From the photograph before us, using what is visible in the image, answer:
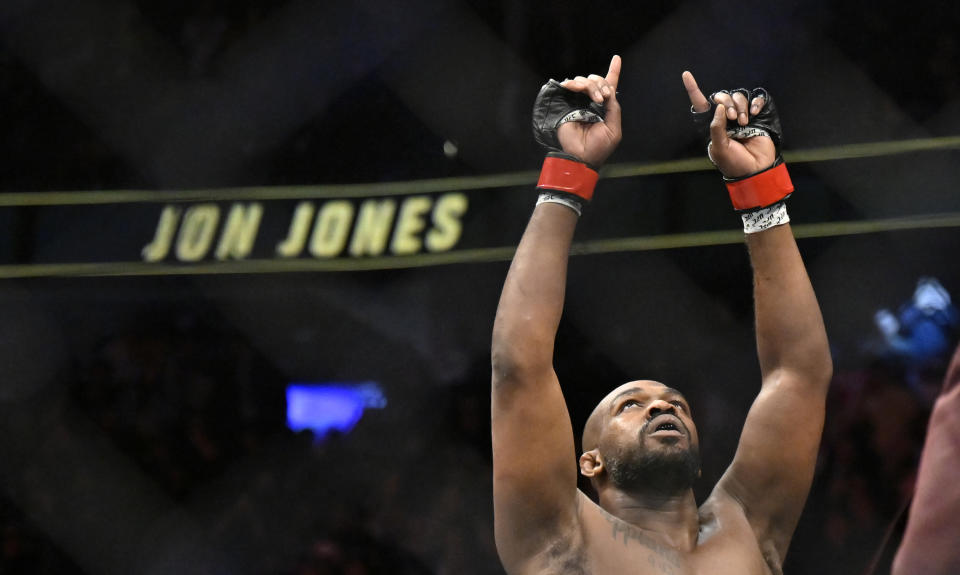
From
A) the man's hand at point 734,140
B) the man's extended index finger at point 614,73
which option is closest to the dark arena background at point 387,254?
the man's hand at point 734,140

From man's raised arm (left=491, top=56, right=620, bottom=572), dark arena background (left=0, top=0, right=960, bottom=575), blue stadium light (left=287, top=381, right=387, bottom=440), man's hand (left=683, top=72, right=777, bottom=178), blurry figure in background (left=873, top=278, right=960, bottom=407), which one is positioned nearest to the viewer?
man's raised arm (left=491, top=56, right=620, bottom=572)

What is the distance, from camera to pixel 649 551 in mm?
1894

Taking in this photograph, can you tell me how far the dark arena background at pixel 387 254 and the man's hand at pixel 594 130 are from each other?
0.82 m

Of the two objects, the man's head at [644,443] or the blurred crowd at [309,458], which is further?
the blurred crowd at [309,458]

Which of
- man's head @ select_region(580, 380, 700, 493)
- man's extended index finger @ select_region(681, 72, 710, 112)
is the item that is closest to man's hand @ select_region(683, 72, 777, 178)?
man's extended index finger @ select_region(681, 72, 710, 112)

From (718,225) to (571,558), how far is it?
1.17 m

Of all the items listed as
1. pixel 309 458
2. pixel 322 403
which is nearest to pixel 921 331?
pixel 309 458

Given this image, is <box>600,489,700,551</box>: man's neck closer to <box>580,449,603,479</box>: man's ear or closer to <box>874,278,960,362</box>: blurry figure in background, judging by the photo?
<box>580,449,603,479</box>: man's ear

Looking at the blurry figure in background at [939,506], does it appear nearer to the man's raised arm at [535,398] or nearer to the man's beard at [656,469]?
the man's raised arm at [535,398]

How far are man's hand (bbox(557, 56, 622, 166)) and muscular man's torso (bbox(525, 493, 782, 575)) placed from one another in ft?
1.75

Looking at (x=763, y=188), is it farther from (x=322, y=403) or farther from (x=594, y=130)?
(x=322, y=403)

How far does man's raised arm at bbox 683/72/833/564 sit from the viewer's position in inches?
79.4

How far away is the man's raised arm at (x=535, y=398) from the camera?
5.91 feet

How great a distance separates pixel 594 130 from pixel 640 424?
470 mm
